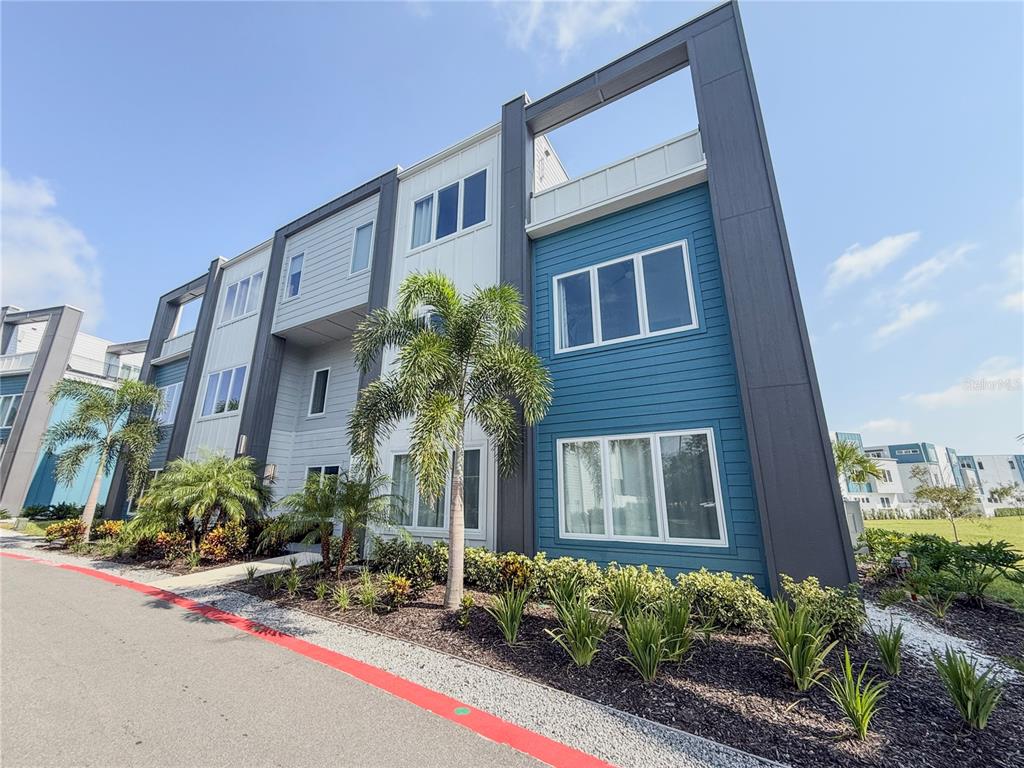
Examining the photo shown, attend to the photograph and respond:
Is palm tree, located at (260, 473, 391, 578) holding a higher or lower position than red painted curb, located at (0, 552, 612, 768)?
higher

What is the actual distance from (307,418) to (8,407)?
2252 cm

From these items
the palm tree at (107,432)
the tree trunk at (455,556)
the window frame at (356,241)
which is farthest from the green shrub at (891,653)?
the palm tree at (107,432)

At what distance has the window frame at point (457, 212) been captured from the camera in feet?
35.3

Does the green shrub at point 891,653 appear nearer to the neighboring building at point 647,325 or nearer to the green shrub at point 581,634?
the neighboring building at point 647,325

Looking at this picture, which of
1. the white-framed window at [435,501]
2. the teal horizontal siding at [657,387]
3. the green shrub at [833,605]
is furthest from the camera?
the white-framed window at [435,501]

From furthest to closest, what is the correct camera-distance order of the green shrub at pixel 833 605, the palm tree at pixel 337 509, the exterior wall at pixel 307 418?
the exterior wall at pixel 307 418, the palm tree at pixel 337 509, the green shrub at pixel 833 605

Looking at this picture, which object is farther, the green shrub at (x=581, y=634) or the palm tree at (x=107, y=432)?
the palm tree at (x=107, y=432)

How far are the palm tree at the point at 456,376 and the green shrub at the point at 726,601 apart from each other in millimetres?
3501

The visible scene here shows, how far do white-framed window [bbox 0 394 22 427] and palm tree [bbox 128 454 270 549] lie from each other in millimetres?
20607

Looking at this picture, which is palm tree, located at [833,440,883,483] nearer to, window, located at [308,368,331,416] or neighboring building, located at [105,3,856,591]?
neighboring building, located at [105,3,856,591]

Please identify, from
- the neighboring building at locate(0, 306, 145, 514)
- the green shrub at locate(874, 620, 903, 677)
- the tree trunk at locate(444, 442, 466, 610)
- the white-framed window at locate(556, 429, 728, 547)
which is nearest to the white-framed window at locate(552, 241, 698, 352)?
the white-framed window at locate(556, 429, 728, 547)

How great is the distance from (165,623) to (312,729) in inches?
188

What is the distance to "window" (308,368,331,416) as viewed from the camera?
1478cm

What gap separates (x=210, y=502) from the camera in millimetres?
10359
